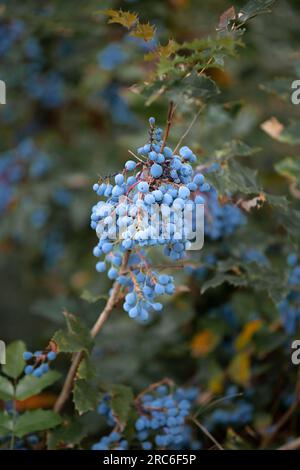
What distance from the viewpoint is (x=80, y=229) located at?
2.39 metres

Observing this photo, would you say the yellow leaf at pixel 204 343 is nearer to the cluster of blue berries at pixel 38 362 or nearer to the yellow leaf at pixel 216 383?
the yellow leaf at pixel 216 383

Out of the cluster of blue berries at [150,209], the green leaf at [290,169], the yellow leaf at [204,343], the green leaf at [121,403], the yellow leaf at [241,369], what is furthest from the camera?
the yellow leaf at [204,343]

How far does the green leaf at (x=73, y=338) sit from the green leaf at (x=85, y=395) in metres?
0.07

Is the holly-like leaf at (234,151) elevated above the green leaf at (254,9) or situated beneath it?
situated beneath

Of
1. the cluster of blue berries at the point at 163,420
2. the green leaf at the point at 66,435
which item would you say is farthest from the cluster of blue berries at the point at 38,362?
the cluster of blue berries at the point at 163,420

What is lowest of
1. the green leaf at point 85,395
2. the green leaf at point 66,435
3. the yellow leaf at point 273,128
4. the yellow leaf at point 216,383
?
the green leaf at point 66,435

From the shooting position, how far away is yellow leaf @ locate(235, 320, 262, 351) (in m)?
1.64

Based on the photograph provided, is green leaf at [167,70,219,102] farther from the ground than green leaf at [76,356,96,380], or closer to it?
farther from the ground

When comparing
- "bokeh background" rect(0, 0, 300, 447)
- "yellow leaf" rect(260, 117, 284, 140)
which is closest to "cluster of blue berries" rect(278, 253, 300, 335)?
"bokeh background" rect(0, 0, 300, 447)

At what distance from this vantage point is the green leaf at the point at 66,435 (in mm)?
1248

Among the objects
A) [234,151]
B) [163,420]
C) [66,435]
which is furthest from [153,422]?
[234,151]

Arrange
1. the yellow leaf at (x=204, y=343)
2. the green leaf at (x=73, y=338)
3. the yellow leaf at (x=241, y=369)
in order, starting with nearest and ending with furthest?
1. the green leaf at (x=73, y=338)
2. the yellow leaf at (x=241, y=369)
3. the yellow leaf at (x=204, y=343)

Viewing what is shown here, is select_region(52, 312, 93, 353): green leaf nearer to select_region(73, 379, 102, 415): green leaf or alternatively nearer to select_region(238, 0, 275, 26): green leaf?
select_region(73, 379, 102, 415): green leaf
